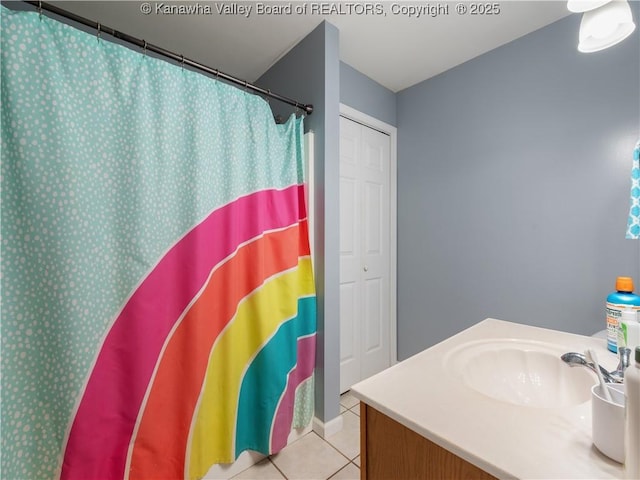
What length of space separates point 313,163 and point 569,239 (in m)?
1.48

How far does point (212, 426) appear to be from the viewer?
3.92 feet

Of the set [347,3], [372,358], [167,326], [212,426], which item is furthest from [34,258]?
[372,358]

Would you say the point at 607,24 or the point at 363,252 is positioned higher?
the point at 607,24

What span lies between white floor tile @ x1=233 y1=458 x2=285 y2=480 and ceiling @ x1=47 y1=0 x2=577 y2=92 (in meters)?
2.38

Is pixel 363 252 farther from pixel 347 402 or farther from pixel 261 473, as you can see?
pixel 261 473

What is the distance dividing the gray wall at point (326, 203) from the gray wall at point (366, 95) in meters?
0.35

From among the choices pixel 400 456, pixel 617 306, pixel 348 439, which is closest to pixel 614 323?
pixel 617 306

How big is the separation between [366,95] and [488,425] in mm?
2148

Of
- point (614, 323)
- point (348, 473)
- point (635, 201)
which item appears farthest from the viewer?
point (348, 473)

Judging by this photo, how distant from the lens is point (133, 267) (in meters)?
1.03

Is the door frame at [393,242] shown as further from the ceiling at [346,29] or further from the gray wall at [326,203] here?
the gray wall at [326,203]

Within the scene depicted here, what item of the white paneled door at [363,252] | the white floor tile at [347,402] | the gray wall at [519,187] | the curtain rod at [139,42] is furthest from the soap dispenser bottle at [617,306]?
the curtain rod at [139,42]

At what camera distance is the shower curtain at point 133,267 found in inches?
33.7

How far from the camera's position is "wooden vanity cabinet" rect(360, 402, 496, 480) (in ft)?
1.64
